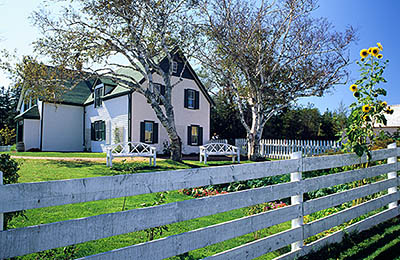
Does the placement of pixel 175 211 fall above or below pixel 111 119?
below

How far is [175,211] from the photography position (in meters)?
2.24

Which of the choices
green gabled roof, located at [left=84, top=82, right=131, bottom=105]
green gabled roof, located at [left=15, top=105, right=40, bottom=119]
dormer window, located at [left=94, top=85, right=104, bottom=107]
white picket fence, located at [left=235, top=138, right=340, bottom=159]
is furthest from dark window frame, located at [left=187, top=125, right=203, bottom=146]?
green gabled roof, located at [left=15, top=105, right=40, bottom=119]

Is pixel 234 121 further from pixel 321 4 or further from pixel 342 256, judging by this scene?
pixel 342 256

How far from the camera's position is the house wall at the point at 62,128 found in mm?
22141

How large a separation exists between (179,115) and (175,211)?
61.3 feet

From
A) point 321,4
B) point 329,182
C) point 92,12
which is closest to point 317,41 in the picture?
point 321,4

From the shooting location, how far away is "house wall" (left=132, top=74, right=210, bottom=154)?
1859cm

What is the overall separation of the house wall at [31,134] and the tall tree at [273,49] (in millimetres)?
15759

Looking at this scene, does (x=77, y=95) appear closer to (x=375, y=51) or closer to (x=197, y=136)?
(x=197, y=136)

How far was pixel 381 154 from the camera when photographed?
16.0ft

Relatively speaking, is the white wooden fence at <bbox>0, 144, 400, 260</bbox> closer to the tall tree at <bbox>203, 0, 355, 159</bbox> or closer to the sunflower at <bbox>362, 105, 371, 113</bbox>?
the sunflower at <bbox>362, 105, 371, 113</bbox>

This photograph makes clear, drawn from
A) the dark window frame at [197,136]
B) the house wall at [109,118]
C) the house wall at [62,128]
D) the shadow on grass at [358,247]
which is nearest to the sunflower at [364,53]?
the shadow on grass at [358,247]

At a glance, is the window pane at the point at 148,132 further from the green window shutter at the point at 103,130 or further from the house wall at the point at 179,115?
the green window shutter at the point at 103,130

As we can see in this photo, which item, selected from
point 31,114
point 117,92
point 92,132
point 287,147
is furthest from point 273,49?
point 31,114
